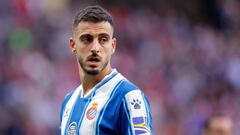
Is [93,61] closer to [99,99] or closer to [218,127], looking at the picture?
[99,99]

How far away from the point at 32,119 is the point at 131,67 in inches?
111

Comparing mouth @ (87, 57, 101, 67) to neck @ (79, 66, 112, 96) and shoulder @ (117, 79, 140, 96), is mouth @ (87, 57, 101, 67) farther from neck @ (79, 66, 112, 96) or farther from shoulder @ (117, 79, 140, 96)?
shoulder @ (117, 79, 140, 96)

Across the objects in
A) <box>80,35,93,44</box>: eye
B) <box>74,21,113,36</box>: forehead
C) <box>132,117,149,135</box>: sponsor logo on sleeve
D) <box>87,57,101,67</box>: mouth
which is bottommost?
<box>132,117,149,135</box>: sponsor logo on sleeve

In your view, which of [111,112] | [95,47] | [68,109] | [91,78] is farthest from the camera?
[68,109]

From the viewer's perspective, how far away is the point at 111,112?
216 inches

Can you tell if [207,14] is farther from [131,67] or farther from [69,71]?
[69,71]

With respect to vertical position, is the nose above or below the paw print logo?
above

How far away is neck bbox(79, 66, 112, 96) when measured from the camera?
5766 millimetres

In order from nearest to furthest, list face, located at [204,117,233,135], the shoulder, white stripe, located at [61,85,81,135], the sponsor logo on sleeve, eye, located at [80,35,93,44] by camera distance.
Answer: the sponsor logo on sleeve
the shoulder
eye, located at [80,35,93,44]
white stripe, located at [61,85,81,135]
face, located at [204,117,233,135]

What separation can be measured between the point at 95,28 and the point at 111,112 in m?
0.57

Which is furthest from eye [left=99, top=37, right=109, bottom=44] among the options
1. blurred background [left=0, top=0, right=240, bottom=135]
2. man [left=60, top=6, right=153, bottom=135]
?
blurred background [left=0, top=0, right=240, bottom=135]

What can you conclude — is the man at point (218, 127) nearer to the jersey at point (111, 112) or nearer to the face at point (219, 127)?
the face at point (219, 127)

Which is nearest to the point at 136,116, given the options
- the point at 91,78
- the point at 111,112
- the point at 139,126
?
the point at 139,126

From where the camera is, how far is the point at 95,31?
5.63 m
